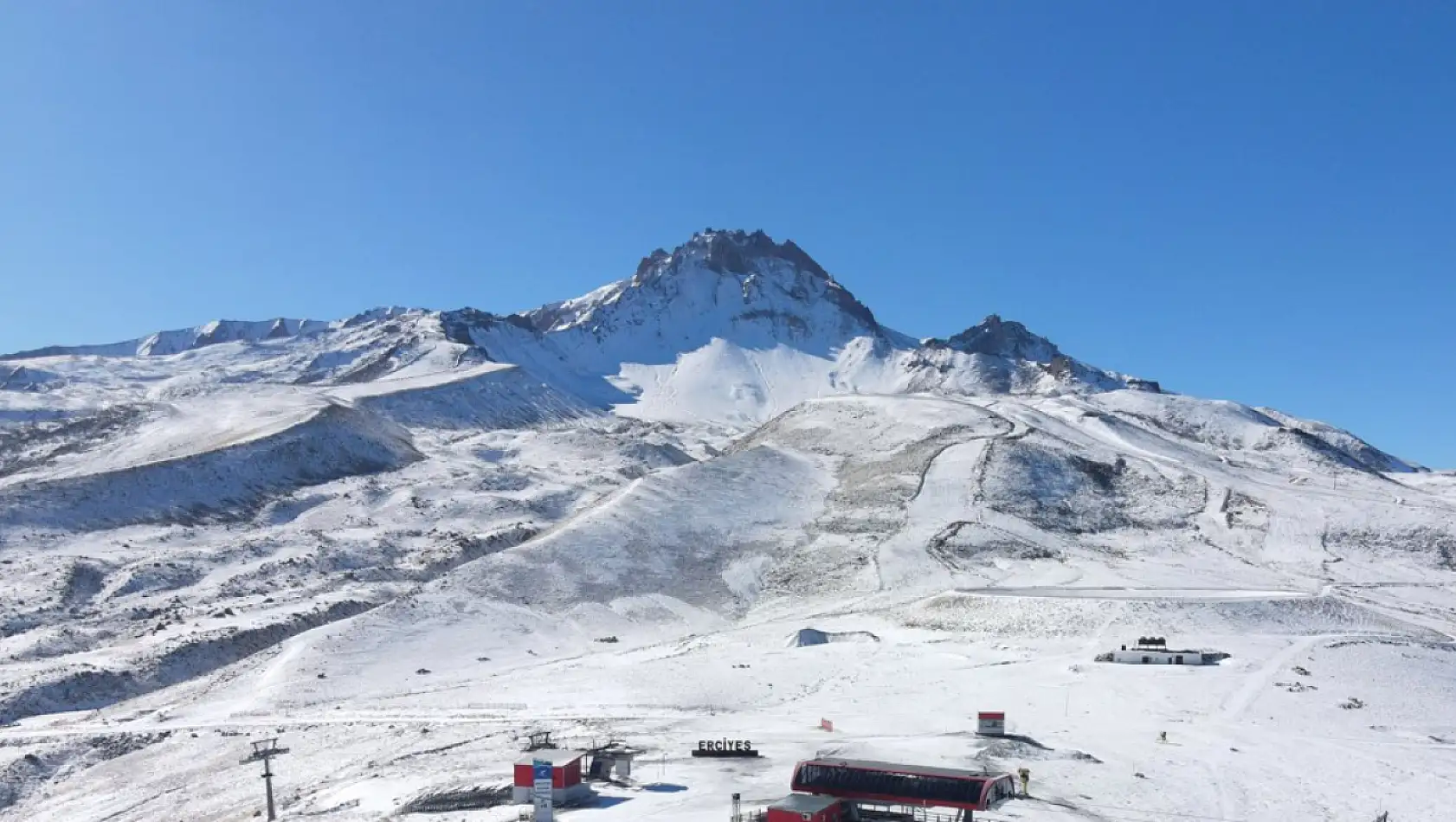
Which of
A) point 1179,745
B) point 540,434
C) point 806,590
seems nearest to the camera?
point 1179,745

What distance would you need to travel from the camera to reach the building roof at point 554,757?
3212cm

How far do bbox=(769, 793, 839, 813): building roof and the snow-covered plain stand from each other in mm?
2270

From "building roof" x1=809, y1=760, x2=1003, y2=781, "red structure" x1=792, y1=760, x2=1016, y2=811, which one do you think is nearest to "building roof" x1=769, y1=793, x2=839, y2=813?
"red structure" x1=792, y1=760, x2=1016, y2=811

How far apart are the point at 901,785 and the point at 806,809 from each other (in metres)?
3.58

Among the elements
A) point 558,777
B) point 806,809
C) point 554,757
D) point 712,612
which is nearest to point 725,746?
point 554,757

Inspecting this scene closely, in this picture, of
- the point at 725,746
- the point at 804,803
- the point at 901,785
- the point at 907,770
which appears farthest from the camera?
the point at 725,746

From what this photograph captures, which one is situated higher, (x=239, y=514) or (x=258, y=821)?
(x=239, y=514)

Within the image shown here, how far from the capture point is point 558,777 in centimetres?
3172

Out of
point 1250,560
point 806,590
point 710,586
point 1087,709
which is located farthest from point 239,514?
point 1250,560

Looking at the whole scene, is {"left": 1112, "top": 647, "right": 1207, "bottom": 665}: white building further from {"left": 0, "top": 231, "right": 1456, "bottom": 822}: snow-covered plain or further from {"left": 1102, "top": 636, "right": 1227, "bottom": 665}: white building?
{"left": 0, "top": 231, "right": 1456, "bottom": 822}: snow-covered plain

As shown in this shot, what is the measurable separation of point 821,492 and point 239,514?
203 ft

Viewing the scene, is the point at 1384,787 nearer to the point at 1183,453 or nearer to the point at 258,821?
the point at 258,821

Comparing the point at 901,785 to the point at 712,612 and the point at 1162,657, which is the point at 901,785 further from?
the point at 712,612

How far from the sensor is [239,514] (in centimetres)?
10412
